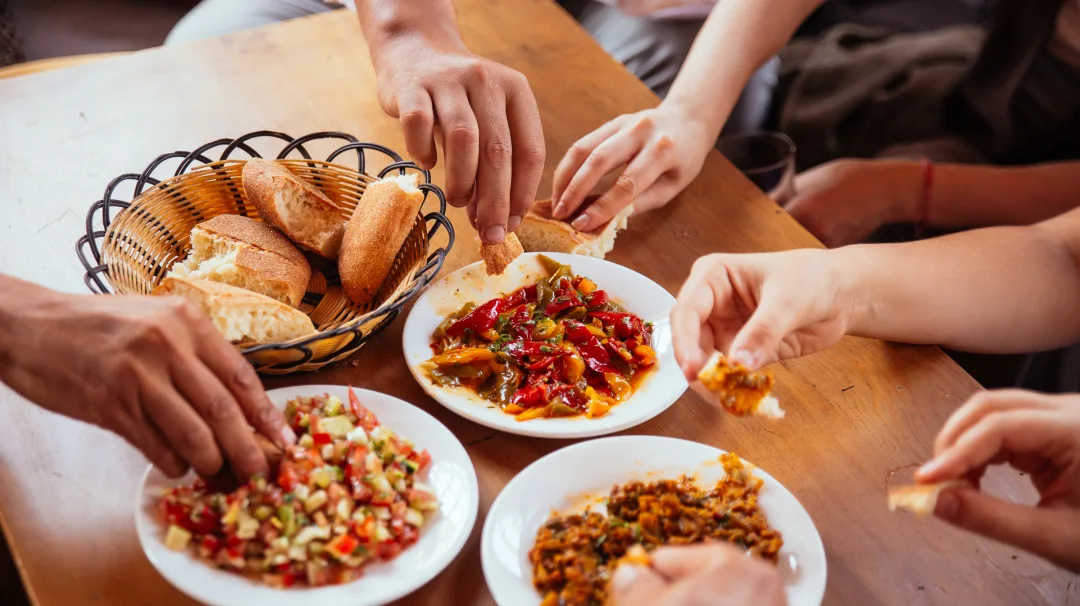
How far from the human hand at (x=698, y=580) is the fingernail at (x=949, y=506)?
25 cm

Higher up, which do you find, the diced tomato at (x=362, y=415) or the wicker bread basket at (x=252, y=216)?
the wicker bread basket at (x=252, y=216)

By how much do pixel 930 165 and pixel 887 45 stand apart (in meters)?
0.88

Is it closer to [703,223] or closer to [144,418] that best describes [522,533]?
[144,418]

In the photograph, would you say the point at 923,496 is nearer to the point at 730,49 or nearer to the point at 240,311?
the point at 240,311

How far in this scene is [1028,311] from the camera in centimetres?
161

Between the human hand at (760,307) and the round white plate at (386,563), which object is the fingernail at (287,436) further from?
the human hand at (760,307)

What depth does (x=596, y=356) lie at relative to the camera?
1.51 m

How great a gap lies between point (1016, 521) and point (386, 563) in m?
0.81

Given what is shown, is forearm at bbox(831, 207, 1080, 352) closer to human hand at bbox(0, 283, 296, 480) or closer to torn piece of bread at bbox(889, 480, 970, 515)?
torn piece of bread at bbox(889, 480, 970, 515)

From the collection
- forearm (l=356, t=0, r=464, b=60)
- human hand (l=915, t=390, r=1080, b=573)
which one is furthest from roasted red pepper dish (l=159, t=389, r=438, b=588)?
forearm (l=356, t=0, r=464, b=60)

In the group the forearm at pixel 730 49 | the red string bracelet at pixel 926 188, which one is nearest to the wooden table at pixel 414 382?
the forearm at pixel 730 49

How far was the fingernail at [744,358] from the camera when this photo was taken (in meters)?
1.21

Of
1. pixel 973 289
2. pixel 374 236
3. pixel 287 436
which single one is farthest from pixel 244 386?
pixel 973 289

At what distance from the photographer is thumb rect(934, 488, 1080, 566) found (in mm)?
1047
